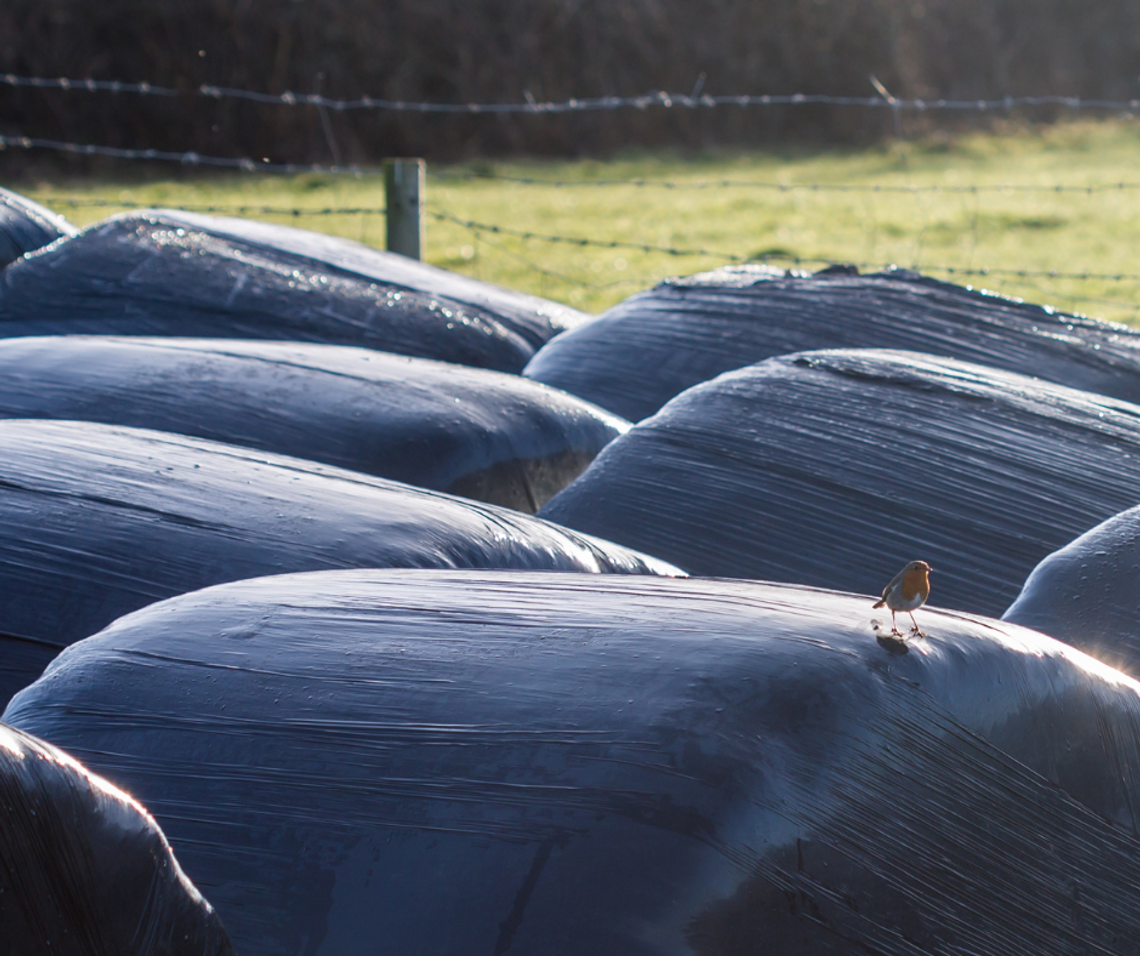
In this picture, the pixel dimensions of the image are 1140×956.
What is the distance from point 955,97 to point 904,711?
56.8 ft

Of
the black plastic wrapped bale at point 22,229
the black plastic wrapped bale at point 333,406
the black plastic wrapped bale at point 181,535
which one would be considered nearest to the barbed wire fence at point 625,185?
the black plastic wrapped bale at point 22,229

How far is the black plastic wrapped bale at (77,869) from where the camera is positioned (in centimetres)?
82

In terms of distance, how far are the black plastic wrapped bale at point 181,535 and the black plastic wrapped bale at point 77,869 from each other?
63cm

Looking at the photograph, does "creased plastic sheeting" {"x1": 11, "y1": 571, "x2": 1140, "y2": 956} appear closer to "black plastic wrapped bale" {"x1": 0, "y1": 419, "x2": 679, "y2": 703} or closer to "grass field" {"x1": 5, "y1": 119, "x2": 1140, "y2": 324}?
"black plastic wrapped bale" {"x1": 0, "y1": 419, "x2": 679, "y2": 703}

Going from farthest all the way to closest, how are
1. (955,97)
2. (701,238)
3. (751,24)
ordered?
(955,97) → (751,24) → (701,238)

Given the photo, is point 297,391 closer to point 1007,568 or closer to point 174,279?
point 174,279

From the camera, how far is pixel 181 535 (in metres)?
1.56

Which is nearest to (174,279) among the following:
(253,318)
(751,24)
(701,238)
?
(253,318)

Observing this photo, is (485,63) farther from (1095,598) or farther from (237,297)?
(1095,598)

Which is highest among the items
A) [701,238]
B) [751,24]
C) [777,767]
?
[751,24]

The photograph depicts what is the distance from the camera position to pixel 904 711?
3.46ft

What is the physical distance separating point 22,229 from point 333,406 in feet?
5.28

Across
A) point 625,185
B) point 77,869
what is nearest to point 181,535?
point 77,869

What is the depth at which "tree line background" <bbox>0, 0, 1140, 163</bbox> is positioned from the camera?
1142 cm
